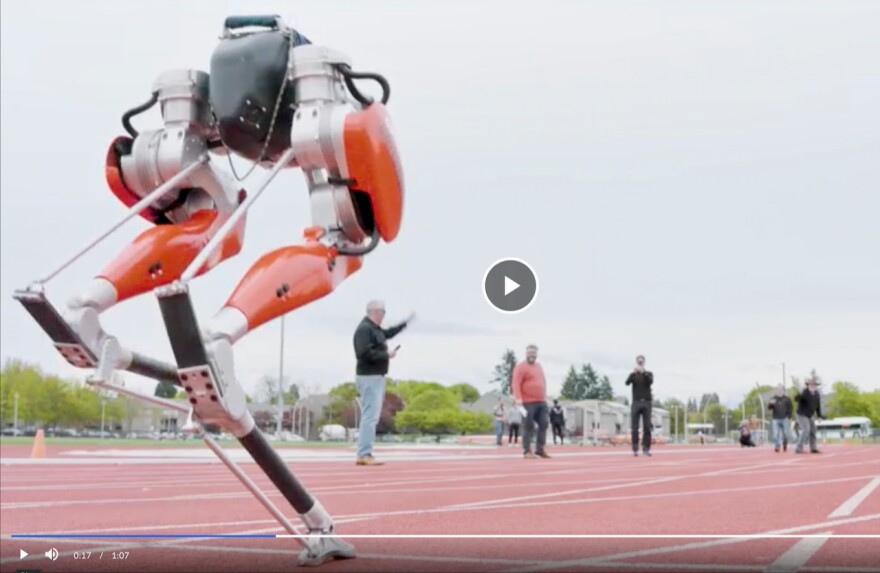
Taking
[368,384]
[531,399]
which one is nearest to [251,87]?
[368,384]

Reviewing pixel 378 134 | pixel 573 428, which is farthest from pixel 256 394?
pixel 573 428

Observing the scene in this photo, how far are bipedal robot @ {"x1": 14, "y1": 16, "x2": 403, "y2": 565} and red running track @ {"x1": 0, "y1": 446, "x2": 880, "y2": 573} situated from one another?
0.26 meters

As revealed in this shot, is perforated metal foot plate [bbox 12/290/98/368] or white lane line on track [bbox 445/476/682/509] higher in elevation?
perforated metal foot plate [bbox 12/290/98/368]

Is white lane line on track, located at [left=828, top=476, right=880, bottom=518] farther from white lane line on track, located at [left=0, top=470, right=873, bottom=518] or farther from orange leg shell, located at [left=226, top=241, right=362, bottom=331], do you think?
orange leg shell, located at [left=226, top=241, right=362, bottom=331]

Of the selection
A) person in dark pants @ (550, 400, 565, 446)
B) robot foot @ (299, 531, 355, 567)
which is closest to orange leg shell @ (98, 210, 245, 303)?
robot foot @ (299, 531, 355, 567)

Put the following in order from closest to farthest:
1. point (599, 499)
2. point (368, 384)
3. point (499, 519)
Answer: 1. point (499, 519)
2. point (599, 499)
3. point (368, 384)

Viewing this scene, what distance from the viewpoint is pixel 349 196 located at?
173 centimetres

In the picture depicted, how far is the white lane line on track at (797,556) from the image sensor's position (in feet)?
5.40

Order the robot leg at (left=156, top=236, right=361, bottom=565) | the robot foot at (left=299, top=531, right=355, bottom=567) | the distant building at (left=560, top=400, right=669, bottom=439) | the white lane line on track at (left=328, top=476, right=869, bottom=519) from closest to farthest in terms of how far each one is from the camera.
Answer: the robot leg at (left=156, top=236, right=361, bottom=565) < the robot foot at (left=299, top=531, right=355, bottom=567) < the distant building at (left=560, top=400, right=669, bottom=439) < the white lane line on track at (left=328, top=476, right=869, bottom=519)

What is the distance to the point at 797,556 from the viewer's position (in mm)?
1814

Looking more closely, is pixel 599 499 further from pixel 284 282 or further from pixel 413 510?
pixel 284 282

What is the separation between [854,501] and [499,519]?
1.33 m

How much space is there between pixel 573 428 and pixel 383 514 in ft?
2.17

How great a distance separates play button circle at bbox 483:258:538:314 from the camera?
5.77 feet
